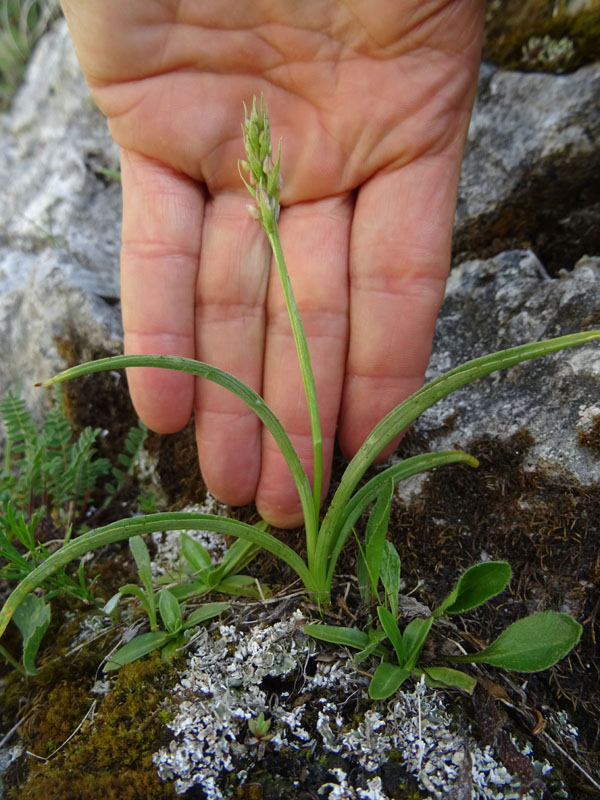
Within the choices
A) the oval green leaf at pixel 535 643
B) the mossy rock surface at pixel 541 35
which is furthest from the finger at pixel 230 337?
the mossy rock surface at pixel 541 35

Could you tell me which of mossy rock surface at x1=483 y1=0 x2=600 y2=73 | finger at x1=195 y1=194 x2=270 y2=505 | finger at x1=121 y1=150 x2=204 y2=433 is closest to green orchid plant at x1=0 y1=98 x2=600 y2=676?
finger at x1=195 y1=194 x2=270 y2=505

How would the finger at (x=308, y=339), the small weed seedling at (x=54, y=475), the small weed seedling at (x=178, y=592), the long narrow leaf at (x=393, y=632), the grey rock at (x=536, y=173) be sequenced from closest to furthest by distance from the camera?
the long narrow leaf at (x=393, y=632)
the small weed seedling at (x=178, y=592)
the finger at (x=308, y=339)
the small weed seedling at (x=54, y=475)
the grey rock at (x=536, y=173)

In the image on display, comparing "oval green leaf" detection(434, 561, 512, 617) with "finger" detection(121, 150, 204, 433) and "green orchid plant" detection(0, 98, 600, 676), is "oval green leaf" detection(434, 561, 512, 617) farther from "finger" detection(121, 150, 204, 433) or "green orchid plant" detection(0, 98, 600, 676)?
"finger" detection(121, 150, 204, 433)

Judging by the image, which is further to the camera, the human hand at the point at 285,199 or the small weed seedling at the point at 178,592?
the human hand at the point at 285,199

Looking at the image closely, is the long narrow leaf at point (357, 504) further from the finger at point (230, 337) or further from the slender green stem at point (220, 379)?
the finger at point (230, 337)

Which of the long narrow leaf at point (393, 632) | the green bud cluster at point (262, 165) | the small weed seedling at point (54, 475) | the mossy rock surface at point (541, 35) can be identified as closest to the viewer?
the green bud cluster at point (262, 165)

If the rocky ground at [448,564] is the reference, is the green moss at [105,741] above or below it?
below

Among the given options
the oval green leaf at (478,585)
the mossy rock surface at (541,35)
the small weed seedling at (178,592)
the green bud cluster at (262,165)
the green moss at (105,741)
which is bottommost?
the green moss at (105,741)
